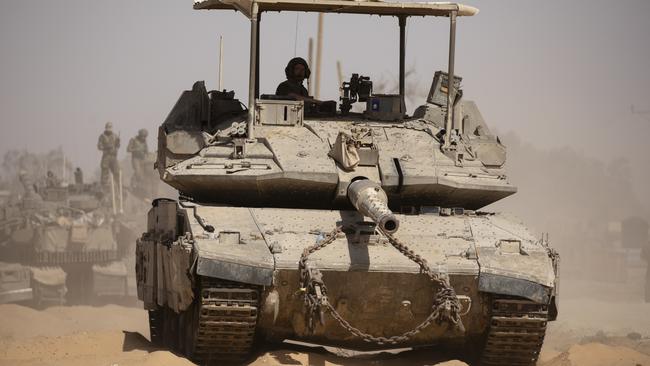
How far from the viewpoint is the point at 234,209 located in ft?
46.1

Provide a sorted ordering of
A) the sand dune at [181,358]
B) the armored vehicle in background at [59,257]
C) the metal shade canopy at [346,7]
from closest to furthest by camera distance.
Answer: the sand dune at [181,358]
the metal shade canopy at [346,7]
the armored vehicle in background at [59,257]

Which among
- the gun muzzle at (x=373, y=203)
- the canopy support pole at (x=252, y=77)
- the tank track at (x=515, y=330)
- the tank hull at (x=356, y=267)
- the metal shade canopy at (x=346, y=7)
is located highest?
the metal shade canopy at (x=346, y=7)

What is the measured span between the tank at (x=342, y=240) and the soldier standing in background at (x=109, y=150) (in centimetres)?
3403

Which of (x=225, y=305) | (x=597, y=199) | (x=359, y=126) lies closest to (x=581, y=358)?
(x=359, y=126)

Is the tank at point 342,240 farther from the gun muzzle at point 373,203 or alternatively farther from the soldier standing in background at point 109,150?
the soldier standing in background at point 109,150

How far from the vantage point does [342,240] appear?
13.7 metres

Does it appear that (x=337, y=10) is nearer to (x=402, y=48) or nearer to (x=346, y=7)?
(x=346, y=7)

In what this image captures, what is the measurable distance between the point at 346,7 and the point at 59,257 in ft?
83.3

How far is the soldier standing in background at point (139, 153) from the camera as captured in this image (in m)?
54.4

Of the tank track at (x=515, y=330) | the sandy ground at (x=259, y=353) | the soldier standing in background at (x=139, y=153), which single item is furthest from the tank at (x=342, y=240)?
the soldier standing in background at (x=139, y=153)

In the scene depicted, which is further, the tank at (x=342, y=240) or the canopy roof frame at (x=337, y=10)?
the canopy roof frame at (x=337, y=10)

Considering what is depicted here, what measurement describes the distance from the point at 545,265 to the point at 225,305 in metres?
3.24

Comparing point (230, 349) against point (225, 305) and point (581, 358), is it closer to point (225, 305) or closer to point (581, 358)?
point (225, 305)

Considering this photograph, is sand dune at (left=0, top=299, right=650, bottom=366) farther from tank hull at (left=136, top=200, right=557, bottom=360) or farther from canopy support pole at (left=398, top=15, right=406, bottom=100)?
canopy support pole at (left=398, top=15, right=406, bottom=100)
